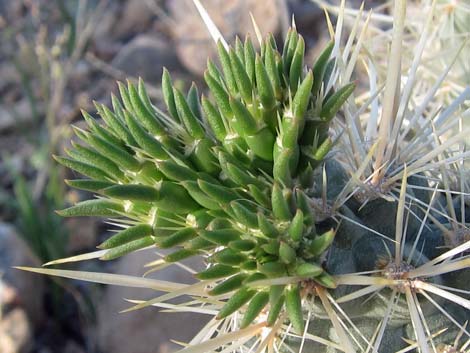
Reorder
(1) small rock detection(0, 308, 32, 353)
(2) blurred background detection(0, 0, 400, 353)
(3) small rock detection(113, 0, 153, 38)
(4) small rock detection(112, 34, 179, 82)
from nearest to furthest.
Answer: (1) small rock detection(0, 308, 32, 353), (2) blurred background detection(0, 0, 400, 353), (4) small rock detection(112, 34, 179, 82), (3) small rock detection(113, 0, 153, 38)

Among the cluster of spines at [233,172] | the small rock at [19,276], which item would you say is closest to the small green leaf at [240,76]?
the cluster of spines at [233,172]

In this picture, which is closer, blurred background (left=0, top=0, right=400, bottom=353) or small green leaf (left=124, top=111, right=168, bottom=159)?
small green leaf (left=124, top=111, right=168, bottom=159)

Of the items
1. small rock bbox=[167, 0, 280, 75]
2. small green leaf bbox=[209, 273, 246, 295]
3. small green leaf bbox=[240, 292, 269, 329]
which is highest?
small rock bbox=[167, 0, 280, 75]

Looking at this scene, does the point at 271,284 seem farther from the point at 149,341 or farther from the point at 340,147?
the point at 149,341

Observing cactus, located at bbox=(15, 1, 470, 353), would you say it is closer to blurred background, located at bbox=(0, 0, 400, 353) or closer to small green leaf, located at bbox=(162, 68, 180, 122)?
small green leaf, located at bbox=(162, 68, 180, 122)

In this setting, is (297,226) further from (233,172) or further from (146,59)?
(146,59)

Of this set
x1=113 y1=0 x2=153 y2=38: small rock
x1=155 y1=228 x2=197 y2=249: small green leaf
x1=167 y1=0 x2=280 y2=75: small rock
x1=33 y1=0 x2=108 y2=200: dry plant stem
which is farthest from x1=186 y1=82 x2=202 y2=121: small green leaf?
x1=113 y1=0 x2=153 y2=38: small rock
